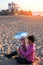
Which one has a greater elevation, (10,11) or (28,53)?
(28,53)

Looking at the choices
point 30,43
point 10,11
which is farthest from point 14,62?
point 10,11

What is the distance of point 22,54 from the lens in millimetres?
9477

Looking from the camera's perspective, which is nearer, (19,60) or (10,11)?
(19,60)

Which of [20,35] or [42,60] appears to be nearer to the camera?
[20,35]

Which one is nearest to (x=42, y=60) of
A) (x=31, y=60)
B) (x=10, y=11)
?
(x=31, y=60)

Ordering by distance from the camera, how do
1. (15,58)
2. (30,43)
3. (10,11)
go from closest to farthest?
(30,43), (15,58), (10,11)

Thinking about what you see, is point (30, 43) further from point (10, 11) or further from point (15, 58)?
point (10, 11)

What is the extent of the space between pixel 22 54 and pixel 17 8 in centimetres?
7070

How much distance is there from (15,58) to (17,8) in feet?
231

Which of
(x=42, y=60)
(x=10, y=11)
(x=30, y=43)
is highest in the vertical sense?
(x=30, y=43)

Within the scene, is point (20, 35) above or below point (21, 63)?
above

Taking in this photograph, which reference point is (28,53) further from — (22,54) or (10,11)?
(10,11)

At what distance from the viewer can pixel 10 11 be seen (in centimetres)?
7725

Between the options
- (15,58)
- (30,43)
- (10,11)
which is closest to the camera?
(30,43)
